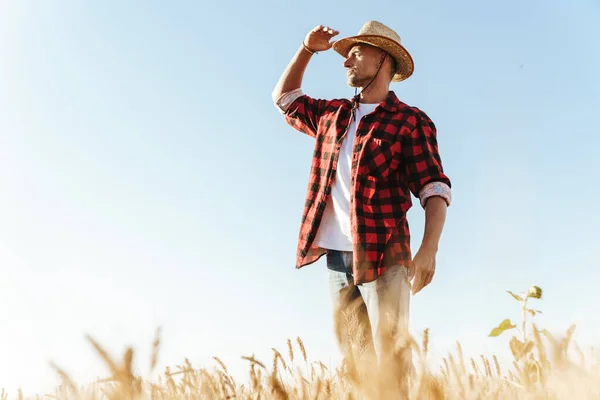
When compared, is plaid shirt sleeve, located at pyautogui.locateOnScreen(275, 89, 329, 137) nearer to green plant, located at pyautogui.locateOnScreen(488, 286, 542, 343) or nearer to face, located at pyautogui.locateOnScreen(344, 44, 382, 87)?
face, located at pyautogui.locateOnScreen(344, 44, 382, 87)

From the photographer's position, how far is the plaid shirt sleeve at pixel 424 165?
163 inches

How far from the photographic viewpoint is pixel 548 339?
3.50 ft

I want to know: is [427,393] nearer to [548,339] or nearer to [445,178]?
[548,339]

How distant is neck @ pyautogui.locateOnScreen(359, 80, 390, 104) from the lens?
4.66m

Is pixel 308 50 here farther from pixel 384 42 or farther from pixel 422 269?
pixel 422 269

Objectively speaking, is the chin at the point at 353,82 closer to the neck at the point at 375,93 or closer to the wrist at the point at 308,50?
the neck at the point at 375,93

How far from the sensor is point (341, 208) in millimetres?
4363

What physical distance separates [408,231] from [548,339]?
324cm

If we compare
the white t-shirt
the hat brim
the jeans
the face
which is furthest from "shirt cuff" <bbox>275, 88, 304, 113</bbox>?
the jeans

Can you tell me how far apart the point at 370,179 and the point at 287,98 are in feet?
4.21

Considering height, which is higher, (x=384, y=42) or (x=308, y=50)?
(x=308, y=50)

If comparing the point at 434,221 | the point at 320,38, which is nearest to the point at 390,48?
the point at 320,38

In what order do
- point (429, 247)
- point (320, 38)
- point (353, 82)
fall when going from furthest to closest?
point (320, 38), point (353, 82), point (429, 247)

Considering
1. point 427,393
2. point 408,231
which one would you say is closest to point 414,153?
point 408,231
